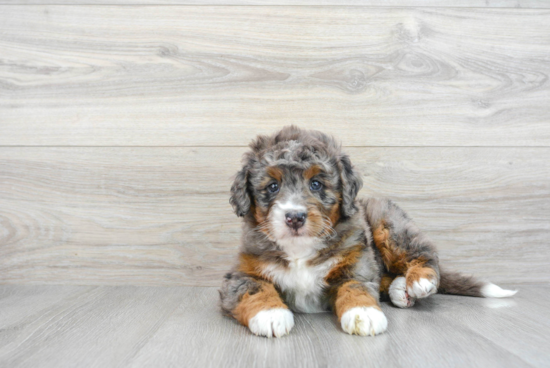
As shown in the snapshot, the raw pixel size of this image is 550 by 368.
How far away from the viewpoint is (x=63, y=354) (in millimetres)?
1639

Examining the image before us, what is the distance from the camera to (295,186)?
198 cm

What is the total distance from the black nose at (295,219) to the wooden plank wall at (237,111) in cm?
97

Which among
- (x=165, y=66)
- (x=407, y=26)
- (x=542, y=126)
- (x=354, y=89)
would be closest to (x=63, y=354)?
(x=165, y=66)

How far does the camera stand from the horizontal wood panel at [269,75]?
2756mm

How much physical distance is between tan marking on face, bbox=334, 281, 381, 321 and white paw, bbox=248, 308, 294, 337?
23 cm

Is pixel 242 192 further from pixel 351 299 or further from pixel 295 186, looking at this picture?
pixel 351 299

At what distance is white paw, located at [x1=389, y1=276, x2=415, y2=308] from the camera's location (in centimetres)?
221

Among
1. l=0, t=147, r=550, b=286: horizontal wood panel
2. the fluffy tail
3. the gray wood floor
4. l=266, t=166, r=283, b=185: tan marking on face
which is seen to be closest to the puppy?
l=266, t=166, r=283, b=185: tan marking on face

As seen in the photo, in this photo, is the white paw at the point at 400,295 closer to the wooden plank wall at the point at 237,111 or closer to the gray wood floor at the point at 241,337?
the gray wood floor at the point at 241,337

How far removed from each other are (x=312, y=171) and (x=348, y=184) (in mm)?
197

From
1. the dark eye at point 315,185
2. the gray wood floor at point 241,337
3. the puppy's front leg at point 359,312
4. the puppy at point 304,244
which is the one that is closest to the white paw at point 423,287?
the puppy at point 304,244

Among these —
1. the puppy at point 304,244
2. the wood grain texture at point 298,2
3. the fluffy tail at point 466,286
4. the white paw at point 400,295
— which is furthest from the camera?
the wood grain texture at point 298,2

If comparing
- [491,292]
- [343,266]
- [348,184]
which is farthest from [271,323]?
[491,292]

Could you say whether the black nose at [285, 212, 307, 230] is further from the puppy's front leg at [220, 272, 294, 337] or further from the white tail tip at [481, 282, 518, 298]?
the white tail tip at [481, 282, 518, 298]
